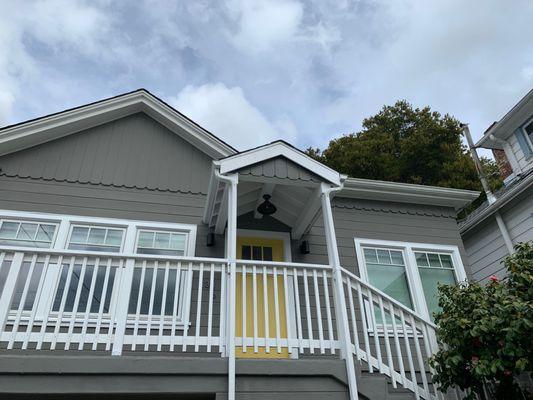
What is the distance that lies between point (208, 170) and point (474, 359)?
15.3 feet

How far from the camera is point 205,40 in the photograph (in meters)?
10.8

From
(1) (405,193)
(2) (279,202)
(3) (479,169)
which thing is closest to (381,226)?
(1) (405,193)

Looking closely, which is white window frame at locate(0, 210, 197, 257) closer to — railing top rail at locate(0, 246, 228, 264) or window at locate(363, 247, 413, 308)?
railing top rail at locate(0, 246, 228, 264)

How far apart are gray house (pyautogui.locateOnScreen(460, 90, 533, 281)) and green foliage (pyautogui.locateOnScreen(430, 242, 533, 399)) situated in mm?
3688

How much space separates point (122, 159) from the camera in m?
6.33

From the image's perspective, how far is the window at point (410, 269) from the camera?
623 cm

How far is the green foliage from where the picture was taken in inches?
139

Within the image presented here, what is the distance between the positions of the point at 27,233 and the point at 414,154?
16.1 metres

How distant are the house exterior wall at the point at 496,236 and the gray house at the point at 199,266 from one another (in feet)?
4.29

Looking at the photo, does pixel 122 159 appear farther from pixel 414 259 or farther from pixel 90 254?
pixel 414 259

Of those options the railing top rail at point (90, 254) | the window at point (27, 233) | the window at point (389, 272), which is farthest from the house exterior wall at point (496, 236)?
the window at point (27, 233)

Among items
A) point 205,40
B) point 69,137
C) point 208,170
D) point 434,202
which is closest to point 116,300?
point 208,170

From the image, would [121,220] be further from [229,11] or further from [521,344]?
[229,11]

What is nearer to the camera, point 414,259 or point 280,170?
point 280,170
